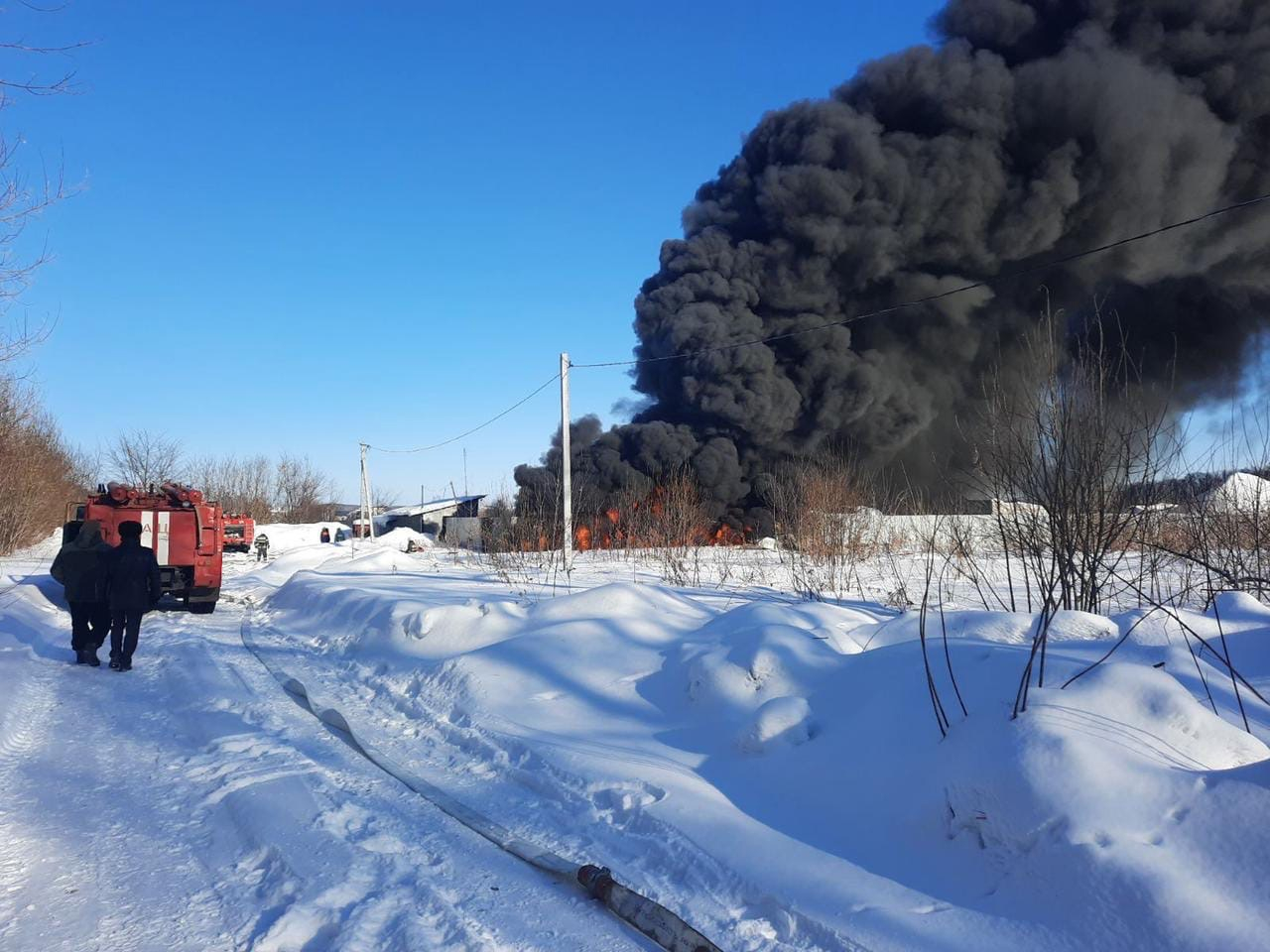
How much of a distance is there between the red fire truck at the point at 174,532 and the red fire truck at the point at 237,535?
19.8m

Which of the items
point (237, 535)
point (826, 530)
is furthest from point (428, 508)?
point (826, 530)

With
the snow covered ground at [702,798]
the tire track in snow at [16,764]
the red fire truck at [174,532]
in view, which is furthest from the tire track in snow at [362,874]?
the red fire truck at [174,532]

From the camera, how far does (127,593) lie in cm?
877

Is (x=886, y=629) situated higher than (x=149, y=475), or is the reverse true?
(x=149, y=475)

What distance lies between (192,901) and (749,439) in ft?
80.6

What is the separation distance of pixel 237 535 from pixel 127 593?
27.1m

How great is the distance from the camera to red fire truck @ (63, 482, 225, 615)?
13922 millimetres

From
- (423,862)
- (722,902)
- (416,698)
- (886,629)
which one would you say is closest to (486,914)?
(423,862)

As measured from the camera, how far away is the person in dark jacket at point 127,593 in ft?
28.8

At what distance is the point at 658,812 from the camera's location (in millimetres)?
4238

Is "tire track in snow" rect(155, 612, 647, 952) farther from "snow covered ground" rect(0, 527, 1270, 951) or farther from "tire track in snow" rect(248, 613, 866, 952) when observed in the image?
"tire track in snow" rect(248, 613, 866, 952)

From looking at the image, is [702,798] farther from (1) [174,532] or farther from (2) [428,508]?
(2) [428,508]

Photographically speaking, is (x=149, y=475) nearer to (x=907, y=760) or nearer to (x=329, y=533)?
(x=329, y=533)

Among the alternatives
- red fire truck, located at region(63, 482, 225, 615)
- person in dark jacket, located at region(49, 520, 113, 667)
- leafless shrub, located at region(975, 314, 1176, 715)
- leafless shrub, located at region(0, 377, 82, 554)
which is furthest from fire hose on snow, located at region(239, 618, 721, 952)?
leafless shrub, located at region(0, 377, 82, 554)
